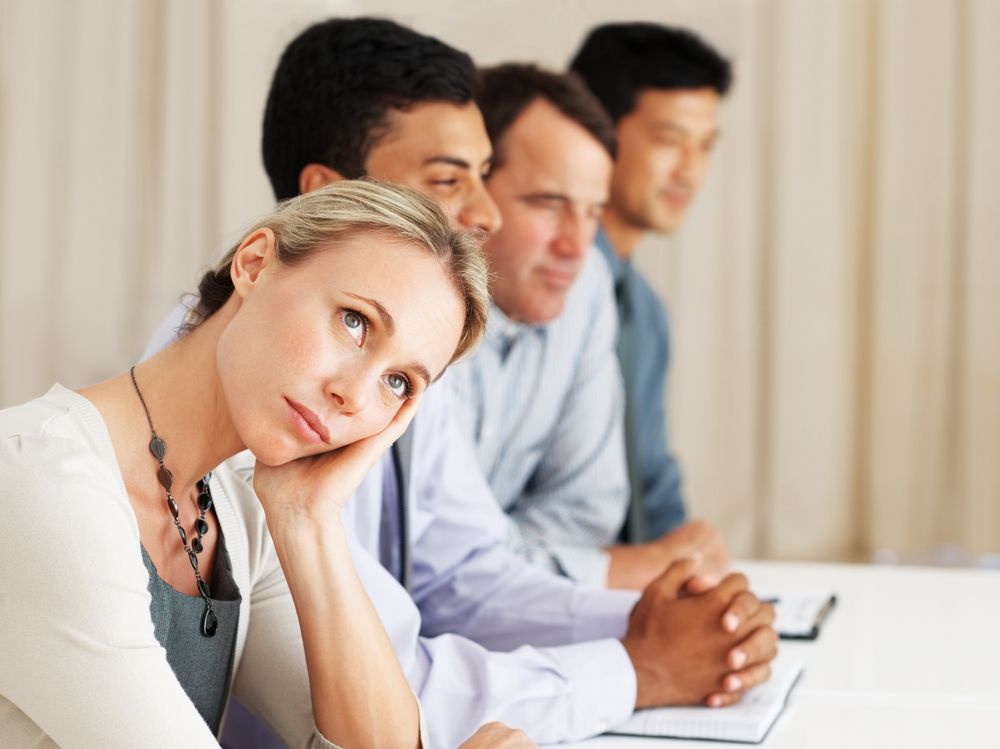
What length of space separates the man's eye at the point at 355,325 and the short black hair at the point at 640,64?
1.93 meters

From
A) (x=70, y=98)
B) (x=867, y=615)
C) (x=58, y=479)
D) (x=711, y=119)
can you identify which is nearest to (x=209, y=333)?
(x=58, y=479)

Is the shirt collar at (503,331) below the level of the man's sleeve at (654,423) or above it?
above

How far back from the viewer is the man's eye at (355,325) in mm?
958

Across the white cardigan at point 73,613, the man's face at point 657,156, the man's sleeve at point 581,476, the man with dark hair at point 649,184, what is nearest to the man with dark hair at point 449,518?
the white cardigan at point 73,613

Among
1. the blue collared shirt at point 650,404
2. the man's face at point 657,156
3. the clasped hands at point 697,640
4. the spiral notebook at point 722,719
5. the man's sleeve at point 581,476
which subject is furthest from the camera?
the man's face at point 657,156

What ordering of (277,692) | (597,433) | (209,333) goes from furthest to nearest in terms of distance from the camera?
(597,433)
(277,692)
(209,333)

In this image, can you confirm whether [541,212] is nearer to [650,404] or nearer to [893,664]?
[650,404]

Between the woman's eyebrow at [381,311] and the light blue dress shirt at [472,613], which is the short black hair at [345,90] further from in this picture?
Answer: the woman's eyebrow at [381,311]

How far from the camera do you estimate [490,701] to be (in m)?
Answer: 1.17

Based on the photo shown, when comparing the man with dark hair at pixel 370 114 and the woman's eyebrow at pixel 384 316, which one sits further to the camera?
the man with dark hair at pixel 370 114

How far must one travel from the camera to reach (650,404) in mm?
2773

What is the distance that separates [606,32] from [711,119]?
41 cm

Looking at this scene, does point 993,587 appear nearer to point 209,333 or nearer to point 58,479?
point 209,333

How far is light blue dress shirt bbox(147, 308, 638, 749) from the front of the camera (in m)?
1.17
